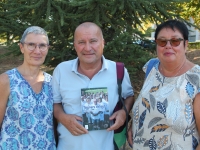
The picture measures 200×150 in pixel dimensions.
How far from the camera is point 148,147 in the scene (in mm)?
2436

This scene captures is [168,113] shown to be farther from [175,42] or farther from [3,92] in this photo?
[3,92]

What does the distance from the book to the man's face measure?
31cm

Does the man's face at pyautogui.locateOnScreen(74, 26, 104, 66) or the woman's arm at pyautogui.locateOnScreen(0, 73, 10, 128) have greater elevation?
the man's face at pyautogui.locateOnScreen(74, 26, 104, 66)

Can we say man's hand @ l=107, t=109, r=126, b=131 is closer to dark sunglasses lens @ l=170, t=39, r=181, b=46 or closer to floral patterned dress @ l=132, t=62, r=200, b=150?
floral patterned dress @ l=132, t=62, r=200, b=150

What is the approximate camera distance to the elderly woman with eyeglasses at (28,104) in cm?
248

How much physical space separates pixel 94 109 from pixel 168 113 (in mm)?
703

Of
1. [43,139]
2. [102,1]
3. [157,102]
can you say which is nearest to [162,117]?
[157,102]

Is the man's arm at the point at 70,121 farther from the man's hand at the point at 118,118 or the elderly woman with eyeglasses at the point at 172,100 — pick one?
the elderly woman with eyeglasses at the point at 172,100

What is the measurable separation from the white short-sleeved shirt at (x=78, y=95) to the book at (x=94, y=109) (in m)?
0.08

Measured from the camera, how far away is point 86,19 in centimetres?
558

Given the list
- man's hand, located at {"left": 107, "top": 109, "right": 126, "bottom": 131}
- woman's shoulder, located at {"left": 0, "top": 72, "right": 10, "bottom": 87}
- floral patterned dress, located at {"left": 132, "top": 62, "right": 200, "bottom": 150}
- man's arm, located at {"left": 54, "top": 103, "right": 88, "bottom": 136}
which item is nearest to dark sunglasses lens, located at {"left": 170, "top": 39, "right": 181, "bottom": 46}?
floral patterned dress, located at {"left": 132, "top": 62, "right": 200, "bottom": 150}

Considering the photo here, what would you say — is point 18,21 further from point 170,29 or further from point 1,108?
point 170,29

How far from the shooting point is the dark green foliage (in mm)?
5328

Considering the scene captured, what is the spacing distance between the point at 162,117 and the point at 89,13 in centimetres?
362
